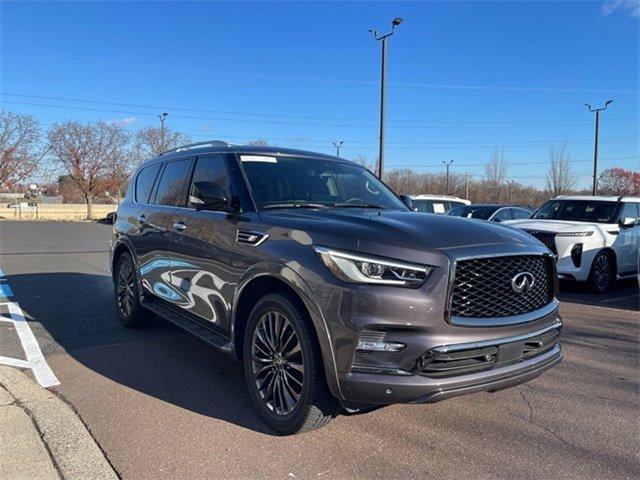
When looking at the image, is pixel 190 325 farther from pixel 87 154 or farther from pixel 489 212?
pixel 87 154

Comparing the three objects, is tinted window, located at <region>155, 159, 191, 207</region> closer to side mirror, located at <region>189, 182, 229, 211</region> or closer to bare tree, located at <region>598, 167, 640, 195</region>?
side mirror, located at <region>189, 182, 229, 211</region>

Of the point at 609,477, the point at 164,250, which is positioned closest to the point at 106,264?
the point at 164,250

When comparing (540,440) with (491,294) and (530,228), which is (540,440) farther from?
(530,228)

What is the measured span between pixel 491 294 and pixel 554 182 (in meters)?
49.0

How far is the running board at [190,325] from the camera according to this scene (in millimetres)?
4109

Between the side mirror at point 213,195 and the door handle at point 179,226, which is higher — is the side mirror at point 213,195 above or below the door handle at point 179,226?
above

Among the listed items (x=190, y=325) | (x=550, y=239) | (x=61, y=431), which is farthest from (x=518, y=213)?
(x=61, y=431)

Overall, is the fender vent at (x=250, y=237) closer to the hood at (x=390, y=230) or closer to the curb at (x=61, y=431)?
the hood at (x=390, y=230)

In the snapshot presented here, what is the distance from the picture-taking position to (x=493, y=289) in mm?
3193

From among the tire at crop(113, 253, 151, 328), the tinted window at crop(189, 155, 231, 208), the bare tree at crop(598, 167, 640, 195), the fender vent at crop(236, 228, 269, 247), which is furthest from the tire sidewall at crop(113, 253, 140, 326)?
the bare tree at crop(598, 167, 640, 195)

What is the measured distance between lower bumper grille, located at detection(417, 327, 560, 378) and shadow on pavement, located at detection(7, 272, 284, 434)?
1.30m

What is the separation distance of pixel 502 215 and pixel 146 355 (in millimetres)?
12477

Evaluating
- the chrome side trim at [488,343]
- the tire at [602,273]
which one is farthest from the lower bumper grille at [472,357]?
the tire at [602,273]

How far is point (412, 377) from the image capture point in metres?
2.93
